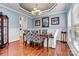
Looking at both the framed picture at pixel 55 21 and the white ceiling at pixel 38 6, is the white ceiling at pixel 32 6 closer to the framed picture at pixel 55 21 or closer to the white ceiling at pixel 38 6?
the white ceiling at pixel 38 6

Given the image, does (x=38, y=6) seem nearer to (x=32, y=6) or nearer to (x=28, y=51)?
(x=32, y=6)

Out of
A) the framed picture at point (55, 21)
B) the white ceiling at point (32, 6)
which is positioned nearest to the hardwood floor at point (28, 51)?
the framed picture at point (55, 21)

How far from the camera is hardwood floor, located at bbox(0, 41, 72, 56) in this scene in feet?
5.05

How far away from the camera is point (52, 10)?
1572mm

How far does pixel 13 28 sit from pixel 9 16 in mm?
239

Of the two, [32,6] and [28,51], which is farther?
[28,51]

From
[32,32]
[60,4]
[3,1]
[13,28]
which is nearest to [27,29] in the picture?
[32,32]

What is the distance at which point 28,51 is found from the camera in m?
1.68

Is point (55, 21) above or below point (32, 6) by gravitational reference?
below

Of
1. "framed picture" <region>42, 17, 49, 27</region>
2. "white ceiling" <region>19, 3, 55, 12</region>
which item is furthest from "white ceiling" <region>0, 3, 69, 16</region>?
"framed picture" <region>42, 17, 49, 27</region>

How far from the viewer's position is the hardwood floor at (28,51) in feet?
5.05

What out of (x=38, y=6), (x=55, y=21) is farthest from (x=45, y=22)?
(x=38, y=6)

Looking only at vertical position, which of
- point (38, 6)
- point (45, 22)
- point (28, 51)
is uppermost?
point (38, 6)

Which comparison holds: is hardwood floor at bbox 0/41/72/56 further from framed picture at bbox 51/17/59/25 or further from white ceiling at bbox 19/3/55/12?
white ceiling at bbox 19/3/55/12
